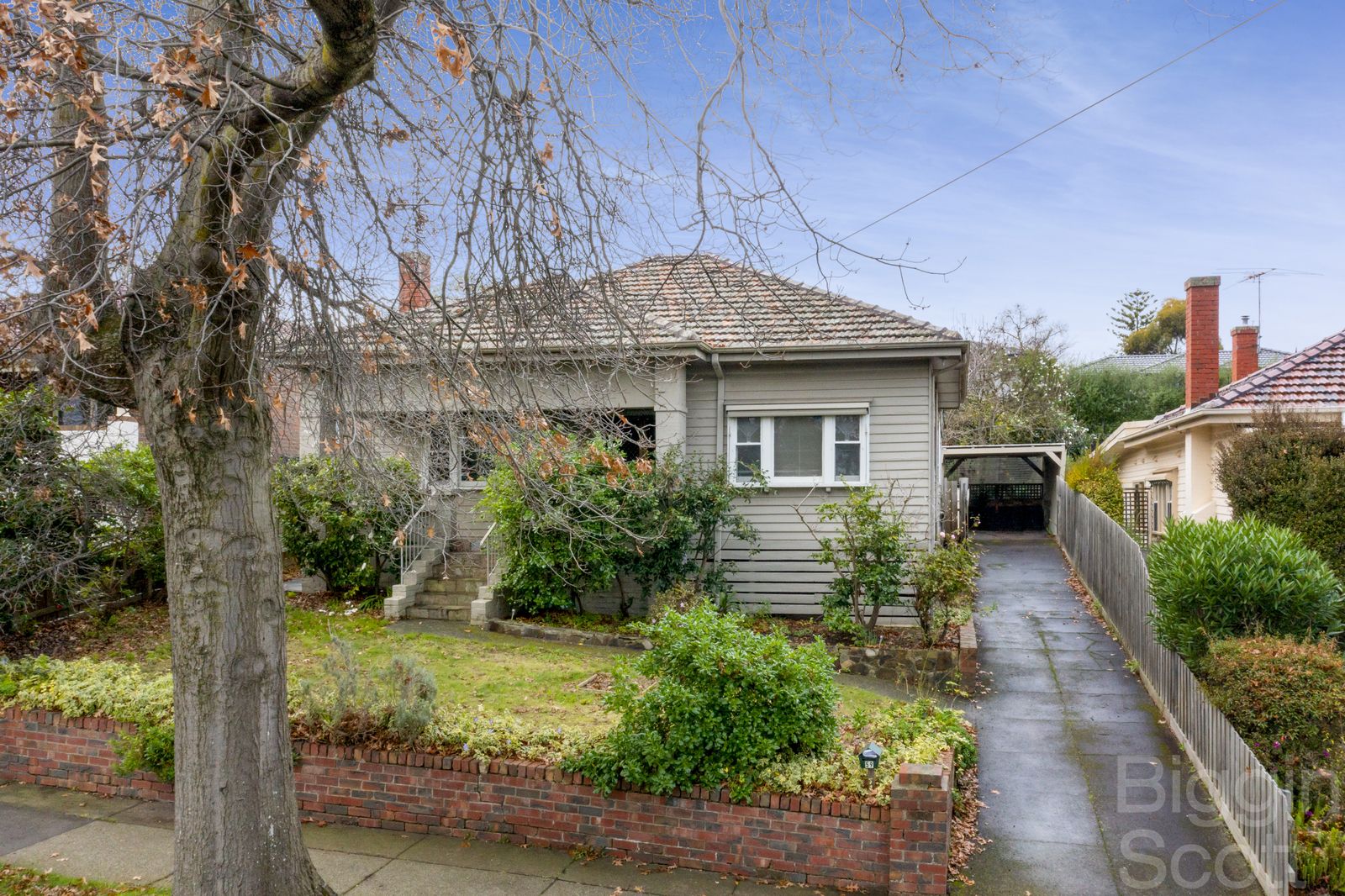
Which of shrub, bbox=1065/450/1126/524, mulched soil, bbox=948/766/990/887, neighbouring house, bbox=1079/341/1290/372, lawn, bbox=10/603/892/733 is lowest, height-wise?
mulched soil, bbox=948/766/990/887

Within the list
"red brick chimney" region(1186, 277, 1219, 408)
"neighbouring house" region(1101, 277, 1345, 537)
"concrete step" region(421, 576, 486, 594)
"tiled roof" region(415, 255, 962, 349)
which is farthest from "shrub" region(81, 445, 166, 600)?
"red brick chimney" region(1186, 277, 1219, 408)

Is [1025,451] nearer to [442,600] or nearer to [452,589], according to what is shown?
[452,589]

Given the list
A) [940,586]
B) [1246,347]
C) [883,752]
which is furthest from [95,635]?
[1246,347]

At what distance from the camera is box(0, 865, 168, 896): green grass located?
614cm

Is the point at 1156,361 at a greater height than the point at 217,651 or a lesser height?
greater

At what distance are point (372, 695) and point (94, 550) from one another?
6.67m

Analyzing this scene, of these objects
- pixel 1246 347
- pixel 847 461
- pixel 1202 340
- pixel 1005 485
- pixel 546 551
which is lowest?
pixel 546 551

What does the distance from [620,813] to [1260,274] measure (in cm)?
2723

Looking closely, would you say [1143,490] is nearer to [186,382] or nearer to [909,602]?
[909,602]

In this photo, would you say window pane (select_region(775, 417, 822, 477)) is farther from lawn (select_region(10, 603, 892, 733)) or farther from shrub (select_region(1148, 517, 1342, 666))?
shrub (select_region(1148, 517, 1342, 666))

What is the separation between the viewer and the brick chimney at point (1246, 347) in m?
21.8

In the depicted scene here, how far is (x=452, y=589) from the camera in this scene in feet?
46.7

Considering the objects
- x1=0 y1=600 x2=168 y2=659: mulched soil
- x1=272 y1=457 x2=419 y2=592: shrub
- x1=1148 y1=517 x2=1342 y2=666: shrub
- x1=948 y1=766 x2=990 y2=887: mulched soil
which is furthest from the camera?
x1=272 y1=457 x2=419 y2=592: shrub

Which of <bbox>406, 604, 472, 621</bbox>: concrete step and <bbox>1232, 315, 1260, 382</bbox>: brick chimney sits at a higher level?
<bbox>1232, 315, 1260, 382</bbox>: brick chimney
